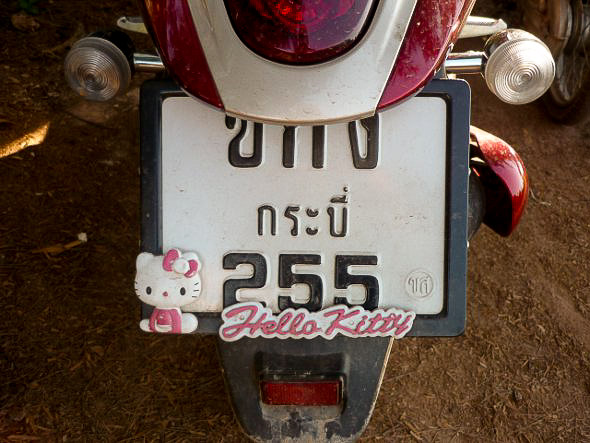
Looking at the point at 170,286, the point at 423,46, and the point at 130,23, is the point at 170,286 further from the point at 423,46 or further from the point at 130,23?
the point at 130,23

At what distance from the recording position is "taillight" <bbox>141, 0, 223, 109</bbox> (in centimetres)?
134

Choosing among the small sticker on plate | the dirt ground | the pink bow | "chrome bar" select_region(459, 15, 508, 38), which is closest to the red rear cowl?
the pink bow

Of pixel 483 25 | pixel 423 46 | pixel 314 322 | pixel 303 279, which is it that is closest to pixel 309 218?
pixel 303 279

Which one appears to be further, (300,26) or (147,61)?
(147,61)

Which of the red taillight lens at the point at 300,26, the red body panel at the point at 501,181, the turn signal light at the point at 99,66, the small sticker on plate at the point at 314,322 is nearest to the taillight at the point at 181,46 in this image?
the red taillight lens at the point at 300,26

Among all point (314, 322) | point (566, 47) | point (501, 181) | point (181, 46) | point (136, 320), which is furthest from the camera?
point (566, 47)

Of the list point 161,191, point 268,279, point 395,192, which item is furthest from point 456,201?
point 161,191

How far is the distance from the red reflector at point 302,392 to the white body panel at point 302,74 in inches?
26.2

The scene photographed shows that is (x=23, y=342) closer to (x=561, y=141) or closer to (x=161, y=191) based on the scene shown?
(x=161, y=191)

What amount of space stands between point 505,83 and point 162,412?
161 cm

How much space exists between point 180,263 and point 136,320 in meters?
1.05

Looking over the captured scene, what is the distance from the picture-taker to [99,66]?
1.57m

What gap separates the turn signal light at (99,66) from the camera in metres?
1.57

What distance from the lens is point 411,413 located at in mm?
2283
